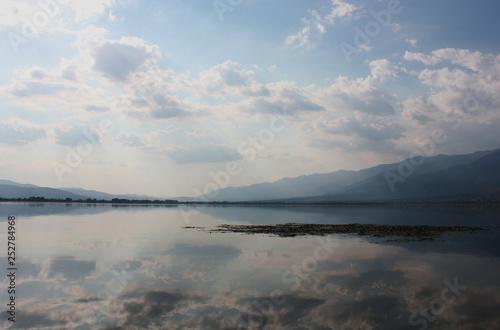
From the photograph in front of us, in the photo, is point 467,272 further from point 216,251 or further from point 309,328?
point 216,251

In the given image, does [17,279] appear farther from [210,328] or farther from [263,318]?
[263,318]

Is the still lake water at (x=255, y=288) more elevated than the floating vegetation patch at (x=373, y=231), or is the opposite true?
the still lake water at (x=255, y=288)

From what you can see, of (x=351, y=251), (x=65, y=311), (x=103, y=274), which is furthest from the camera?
(x=351, y=251)

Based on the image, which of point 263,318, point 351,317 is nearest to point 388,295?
point 351,317

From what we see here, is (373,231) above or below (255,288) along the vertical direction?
below

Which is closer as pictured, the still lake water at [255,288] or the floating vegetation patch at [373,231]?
the still lake water at [255,288]

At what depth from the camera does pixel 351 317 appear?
524 inches

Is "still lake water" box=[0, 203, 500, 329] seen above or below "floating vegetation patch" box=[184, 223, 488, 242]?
above

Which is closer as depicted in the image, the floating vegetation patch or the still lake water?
the still lake water

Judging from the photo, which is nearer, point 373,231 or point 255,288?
point 255,288

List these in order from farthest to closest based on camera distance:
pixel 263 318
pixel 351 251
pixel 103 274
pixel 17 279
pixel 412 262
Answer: pixel 351 251, pixel 412 262, pixel 103 274, pixel 17 279, pixel 263 318

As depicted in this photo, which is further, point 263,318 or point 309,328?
point 263,318

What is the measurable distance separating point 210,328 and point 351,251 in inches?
830

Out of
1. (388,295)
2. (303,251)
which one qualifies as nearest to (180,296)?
(388,295)
